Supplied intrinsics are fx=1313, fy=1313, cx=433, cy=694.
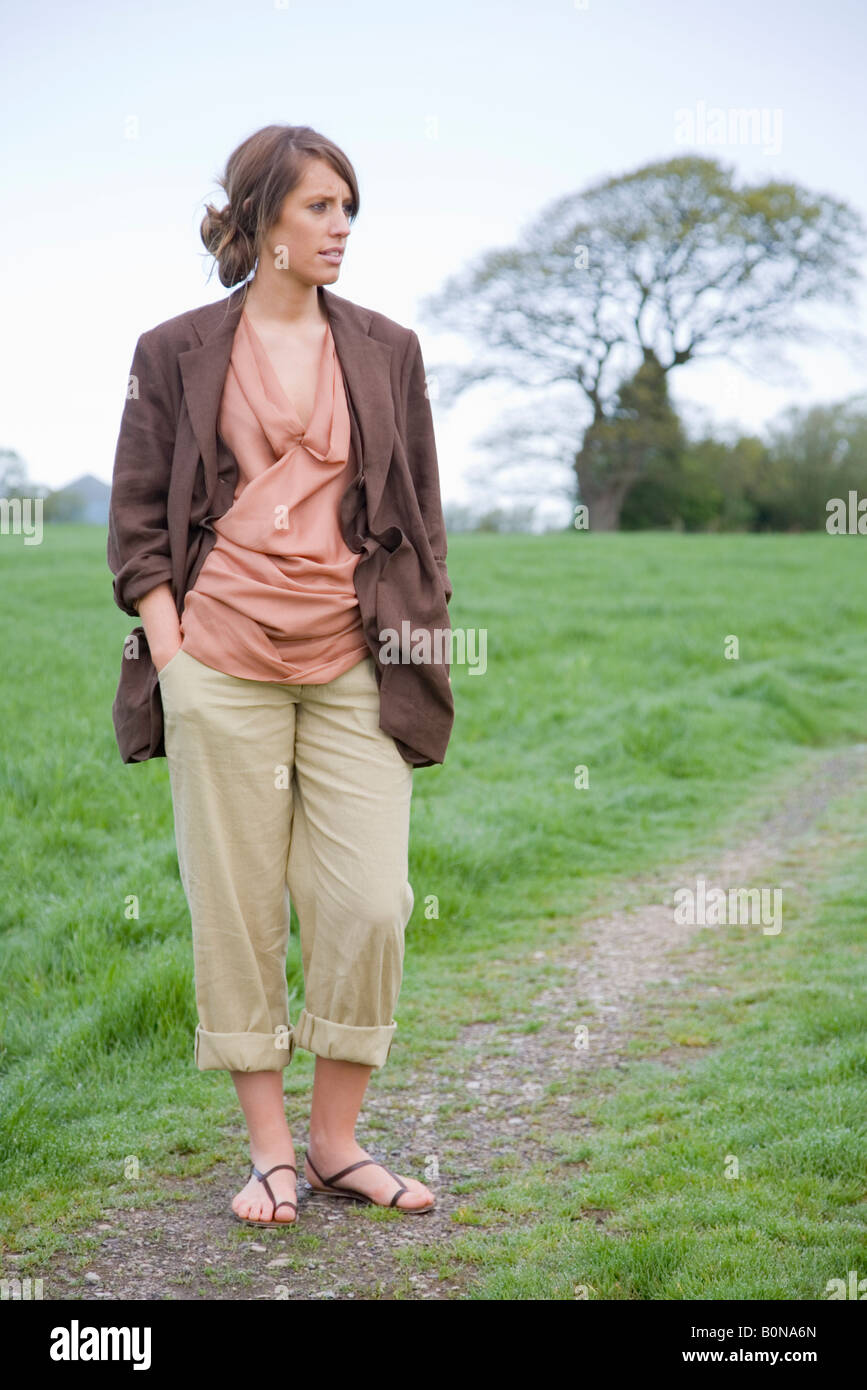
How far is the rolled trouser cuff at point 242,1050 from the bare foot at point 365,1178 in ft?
0.92

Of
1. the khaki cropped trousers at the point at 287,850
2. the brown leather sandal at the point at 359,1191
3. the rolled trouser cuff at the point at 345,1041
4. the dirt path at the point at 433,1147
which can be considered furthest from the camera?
the brown leather sandal at the point at 359,1191

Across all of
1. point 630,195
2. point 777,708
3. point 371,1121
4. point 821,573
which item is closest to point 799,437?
point 630,195

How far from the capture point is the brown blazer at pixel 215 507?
2.80 meters

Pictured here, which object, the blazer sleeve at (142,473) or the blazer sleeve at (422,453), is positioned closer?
the blazer sleeve at (142,473)

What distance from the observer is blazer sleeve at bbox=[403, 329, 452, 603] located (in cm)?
301

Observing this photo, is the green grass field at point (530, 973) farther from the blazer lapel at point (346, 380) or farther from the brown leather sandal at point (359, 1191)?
the blazer lapel at point (346, 380)

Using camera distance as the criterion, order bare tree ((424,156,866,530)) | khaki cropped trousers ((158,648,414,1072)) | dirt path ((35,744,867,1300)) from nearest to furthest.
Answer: dirt path ((35,744,867,1300)) < khaki cropped trousers ((158,648,414,1072)) < bare tree ((424,156,866,530))

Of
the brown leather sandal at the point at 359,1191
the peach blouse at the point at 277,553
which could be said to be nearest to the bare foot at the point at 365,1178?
the brown leather sandal at the point at 359,1191

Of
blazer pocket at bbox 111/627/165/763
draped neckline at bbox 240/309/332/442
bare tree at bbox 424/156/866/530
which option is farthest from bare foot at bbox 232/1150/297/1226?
bare tree at bbox 424/156/866/530

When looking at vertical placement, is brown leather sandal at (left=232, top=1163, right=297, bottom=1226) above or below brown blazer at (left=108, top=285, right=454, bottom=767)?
below

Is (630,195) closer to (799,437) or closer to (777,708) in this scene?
(799,437)

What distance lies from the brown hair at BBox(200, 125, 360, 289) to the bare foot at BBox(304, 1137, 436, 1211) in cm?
201

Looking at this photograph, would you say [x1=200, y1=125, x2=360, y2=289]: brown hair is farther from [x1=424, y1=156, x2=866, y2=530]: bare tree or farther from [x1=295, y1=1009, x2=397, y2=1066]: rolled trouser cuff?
[x1=424, y1=156, x2=866, y2=530]: bare tree

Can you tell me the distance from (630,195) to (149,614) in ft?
104
